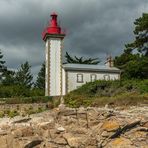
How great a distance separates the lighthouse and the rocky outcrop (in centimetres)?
1952

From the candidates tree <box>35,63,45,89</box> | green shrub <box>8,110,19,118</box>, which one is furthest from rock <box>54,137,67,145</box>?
tree <box>35,63,45,89</box>

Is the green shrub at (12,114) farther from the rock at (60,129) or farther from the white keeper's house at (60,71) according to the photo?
the white keeper's house at (60,71)

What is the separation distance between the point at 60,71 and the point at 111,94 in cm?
1343

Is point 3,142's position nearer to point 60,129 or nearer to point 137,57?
point 60,129

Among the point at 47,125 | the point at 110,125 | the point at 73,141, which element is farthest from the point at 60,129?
the point at 110,125

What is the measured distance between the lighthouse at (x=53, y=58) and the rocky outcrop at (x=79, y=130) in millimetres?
19522

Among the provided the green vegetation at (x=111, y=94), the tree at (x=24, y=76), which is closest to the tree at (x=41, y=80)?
the tree at (x=24, y=76)

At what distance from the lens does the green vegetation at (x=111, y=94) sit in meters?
20.8

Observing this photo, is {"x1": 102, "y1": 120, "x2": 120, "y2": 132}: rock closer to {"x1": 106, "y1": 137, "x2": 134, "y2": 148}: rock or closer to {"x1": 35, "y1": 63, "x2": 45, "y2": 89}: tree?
{"x1": 106, "y1": 137, "x2": 134, "y2": 148}: rock

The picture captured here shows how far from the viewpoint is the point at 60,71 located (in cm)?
3906

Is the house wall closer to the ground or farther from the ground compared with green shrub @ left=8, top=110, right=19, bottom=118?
farther from the ground

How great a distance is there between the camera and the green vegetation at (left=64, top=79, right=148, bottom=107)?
68.2ft

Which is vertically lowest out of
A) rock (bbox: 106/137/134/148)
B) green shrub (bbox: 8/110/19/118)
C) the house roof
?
rock (bbox: 106/137/134/148)

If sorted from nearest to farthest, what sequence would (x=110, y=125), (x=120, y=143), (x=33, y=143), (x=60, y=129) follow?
(x=120, y=143)
(x=33, y=143)
(x=110, y=125)
(x=60, y=129)
